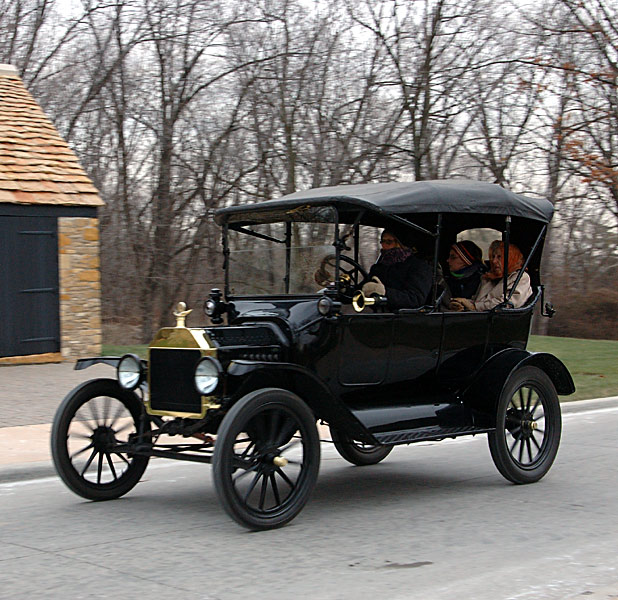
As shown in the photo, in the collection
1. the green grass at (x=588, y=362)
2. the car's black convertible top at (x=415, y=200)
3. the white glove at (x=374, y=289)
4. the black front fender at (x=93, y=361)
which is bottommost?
the green grass at (x=588, y=362)

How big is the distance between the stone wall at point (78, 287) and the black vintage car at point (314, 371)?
25.6ft

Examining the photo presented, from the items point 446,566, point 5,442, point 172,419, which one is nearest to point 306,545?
point 446,566

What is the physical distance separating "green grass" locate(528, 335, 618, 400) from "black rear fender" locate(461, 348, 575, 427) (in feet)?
17.8

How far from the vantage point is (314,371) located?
6.59 metres

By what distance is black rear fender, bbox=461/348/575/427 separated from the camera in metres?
7.28

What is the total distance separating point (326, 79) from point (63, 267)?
9.38 m

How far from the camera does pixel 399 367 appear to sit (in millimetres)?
7090

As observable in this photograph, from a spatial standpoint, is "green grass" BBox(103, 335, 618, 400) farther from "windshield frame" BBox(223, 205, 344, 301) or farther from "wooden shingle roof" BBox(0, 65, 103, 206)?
"windshield frame" BBox(223, 205, 344, 301)

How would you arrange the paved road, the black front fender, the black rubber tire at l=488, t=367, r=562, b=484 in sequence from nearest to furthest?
the paved road
the black front fender
the black rubber tire at l=488, t=367, r=562, b=484

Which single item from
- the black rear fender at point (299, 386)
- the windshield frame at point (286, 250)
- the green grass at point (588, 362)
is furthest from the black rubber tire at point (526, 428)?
the green grass at point (588, 362)

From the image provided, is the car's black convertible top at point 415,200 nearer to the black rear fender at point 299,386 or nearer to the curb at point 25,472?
the black rear fender at point 299,386

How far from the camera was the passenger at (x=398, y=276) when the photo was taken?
707 cm

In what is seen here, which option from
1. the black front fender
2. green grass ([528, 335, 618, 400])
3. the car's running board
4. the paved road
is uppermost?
the black front fender

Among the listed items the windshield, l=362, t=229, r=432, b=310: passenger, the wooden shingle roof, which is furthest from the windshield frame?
the wooden shingle roof
